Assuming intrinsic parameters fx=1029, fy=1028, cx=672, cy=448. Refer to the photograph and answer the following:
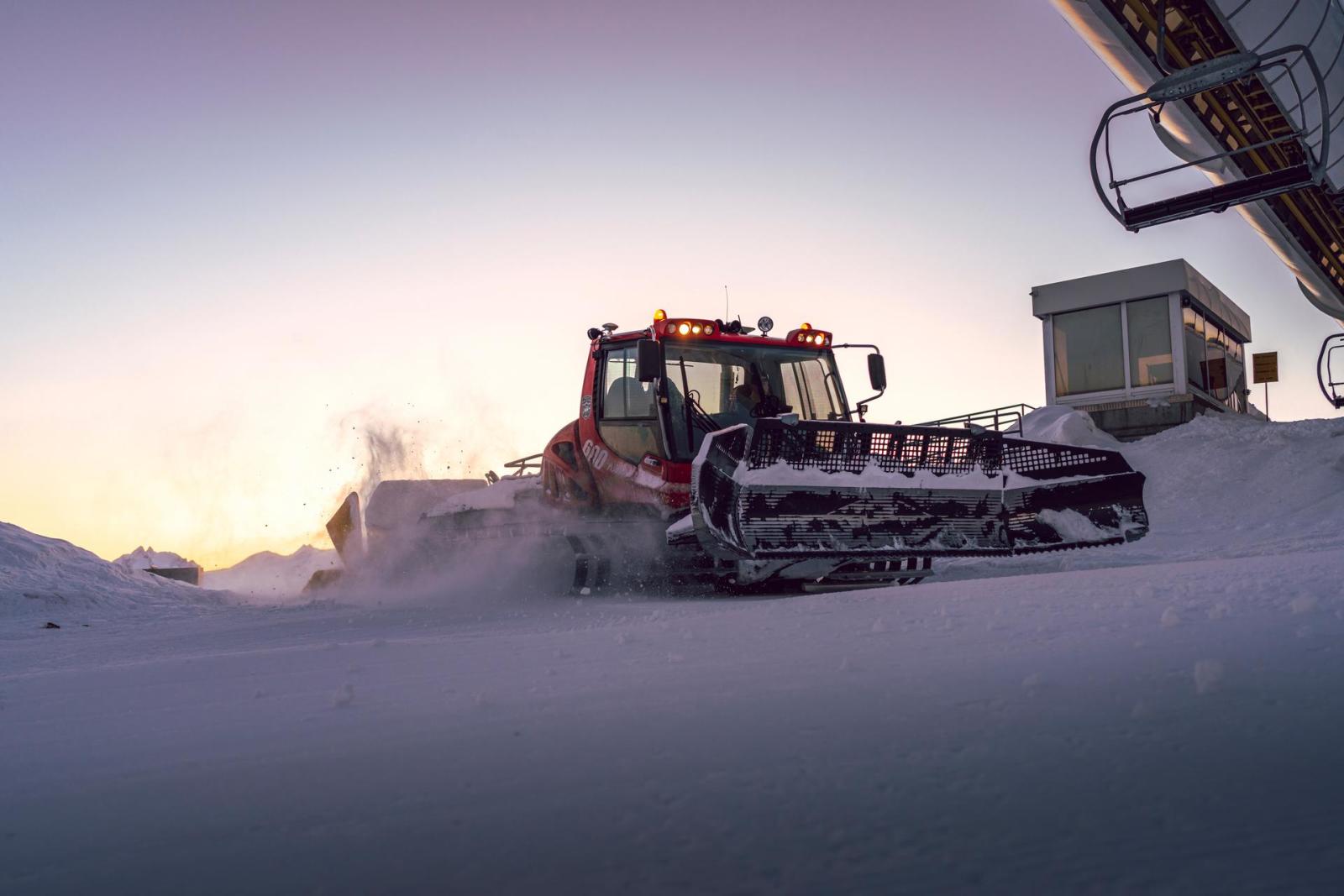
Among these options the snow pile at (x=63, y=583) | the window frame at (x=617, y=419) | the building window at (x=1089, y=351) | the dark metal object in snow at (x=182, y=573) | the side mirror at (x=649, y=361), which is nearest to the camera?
the side mirror at (x=649, y=361)

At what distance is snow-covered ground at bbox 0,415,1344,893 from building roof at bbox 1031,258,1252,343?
2182cm

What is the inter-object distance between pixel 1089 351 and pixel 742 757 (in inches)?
1017

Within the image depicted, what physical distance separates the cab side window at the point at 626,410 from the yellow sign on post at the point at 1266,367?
69.8 feet

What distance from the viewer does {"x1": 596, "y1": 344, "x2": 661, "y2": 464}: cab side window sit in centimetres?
859

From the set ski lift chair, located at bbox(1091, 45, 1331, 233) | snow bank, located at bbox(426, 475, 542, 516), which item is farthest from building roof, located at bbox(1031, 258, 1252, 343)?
snow bank, located at bbox(426, 475, 542, 516)

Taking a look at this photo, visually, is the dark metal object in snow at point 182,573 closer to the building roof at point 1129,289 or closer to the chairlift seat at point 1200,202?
the chairlift seat at point 1200,202

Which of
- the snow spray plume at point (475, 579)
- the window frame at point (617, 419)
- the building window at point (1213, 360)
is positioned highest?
the building window at point (1213, 360)

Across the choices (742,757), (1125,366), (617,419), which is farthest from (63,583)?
(1125,366)

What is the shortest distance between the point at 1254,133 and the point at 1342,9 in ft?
5.91

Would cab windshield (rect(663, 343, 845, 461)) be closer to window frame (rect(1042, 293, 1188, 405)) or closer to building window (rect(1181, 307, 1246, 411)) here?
window frame (rect(1042, 293, 1188, 405))

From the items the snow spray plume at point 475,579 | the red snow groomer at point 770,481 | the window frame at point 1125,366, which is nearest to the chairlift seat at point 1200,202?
the red snow groomer at point 770,481

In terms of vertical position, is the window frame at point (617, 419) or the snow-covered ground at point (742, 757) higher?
the window frame at point (617, 419)

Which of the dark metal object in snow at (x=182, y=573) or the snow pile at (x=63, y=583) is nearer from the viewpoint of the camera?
the snow pile at (x=63, y=583)

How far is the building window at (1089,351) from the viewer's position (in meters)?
25.6
